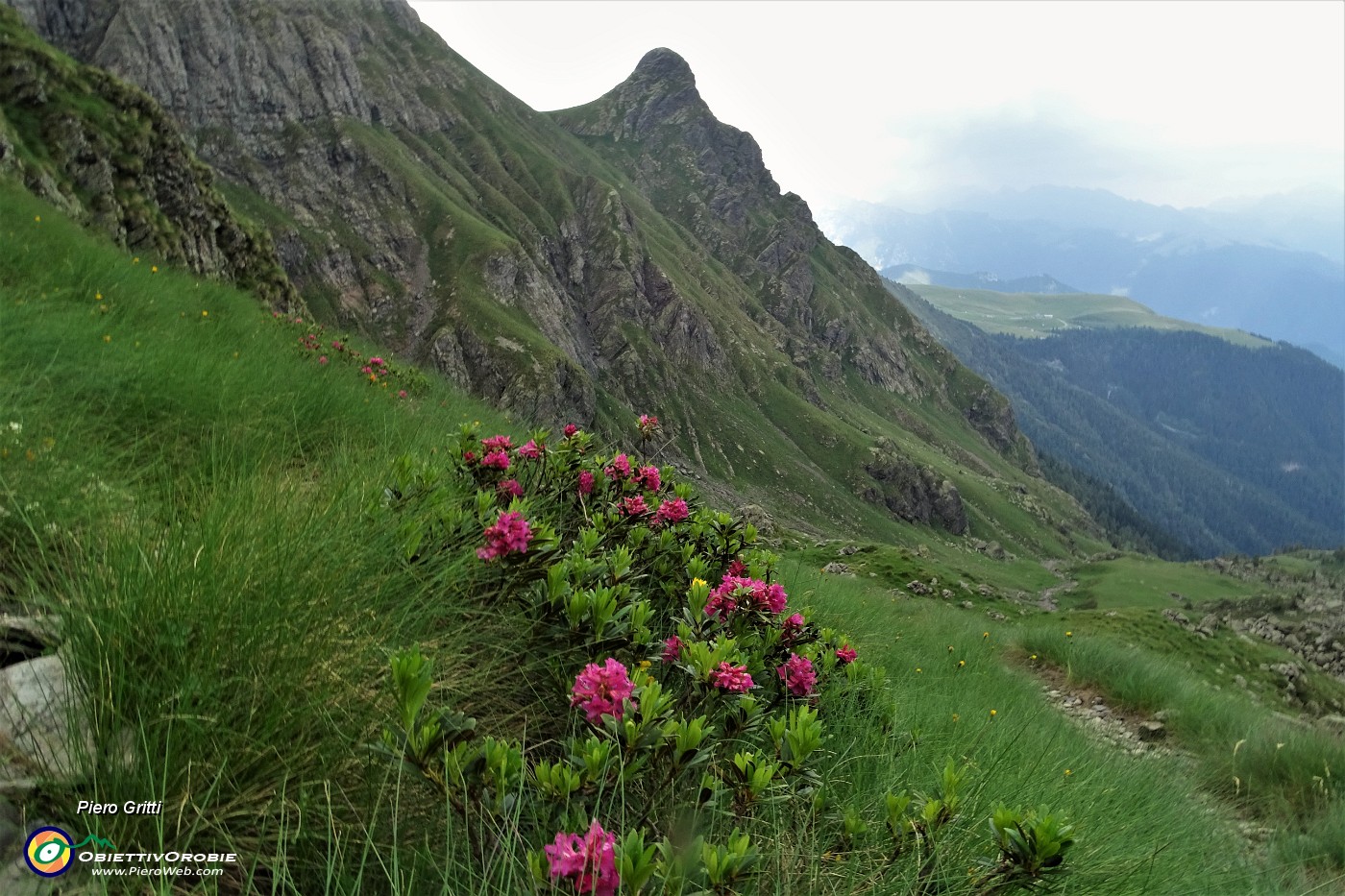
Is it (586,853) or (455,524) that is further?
(455,524)

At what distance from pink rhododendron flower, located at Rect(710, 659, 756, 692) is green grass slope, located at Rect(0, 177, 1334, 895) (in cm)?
50

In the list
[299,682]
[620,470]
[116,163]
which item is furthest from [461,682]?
[116,163]

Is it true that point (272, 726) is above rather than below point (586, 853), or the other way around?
below

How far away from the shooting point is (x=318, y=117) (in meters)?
138

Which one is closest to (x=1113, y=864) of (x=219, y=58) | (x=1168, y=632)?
(x=1168, y=632)

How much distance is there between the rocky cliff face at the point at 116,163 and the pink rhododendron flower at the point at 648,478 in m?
22.5

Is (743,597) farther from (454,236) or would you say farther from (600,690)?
(454,236)

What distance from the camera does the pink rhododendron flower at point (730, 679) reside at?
2715mm

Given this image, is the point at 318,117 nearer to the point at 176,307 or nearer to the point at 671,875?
the point at 176,307

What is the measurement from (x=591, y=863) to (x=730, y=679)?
44.2 inches

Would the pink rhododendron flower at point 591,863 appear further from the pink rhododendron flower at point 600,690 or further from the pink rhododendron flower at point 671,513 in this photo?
the pink rhododendron flower at point 671,513

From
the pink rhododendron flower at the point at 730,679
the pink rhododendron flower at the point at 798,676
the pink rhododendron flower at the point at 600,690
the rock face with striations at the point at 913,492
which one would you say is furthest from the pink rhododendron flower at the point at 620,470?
the rock face with striations at the point at 913,492

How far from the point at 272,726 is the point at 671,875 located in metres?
→ 1.40

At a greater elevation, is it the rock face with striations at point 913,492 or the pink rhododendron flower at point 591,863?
the pink rhododendron flower at point 591,863
